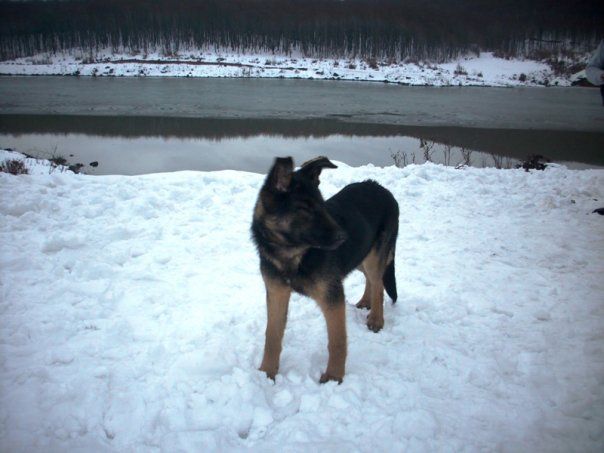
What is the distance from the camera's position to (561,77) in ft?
202

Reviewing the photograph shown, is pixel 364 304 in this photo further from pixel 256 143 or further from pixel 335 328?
pixel 256 143

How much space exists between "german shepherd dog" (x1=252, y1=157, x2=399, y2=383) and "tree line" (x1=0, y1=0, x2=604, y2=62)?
95.8 m

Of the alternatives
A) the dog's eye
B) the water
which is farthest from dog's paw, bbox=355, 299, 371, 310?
the water

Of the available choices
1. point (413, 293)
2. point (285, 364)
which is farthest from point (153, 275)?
point (413, 293)

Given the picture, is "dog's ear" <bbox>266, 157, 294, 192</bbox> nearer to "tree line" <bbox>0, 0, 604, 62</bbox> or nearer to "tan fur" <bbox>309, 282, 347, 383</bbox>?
"tan fur" <bbox>309, 282, 347, 383</bbox>

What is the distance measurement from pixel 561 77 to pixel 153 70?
68004 mm

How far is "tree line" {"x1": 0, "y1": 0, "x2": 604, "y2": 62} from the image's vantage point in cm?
9131

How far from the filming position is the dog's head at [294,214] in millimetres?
3428

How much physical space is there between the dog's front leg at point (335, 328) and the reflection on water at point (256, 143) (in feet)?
35.7

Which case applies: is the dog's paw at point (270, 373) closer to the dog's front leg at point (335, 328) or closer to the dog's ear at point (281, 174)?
the dog's front leg at point (335, 328)

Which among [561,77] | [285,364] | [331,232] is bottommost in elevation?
[285,364]

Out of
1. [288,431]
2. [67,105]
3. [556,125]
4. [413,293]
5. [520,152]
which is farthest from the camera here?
[67,105]

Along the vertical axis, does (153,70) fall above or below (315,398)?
above

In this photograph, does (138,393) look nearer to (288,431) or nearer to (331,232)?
(288,431)
